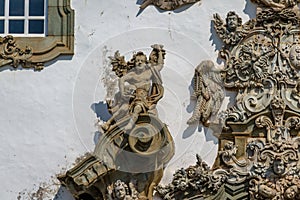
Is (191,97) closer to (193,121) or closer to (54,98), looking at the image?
(193,121)

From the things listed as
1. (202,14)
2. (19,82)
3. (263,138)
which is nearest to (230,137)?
(263,138)

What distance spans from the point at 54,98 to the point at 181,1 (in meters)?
1.71

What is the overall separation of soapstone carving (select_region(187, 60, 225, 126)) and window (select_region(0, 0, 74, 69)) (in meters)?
1.42

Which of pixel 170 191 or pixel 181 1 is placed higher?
pixel 181 1

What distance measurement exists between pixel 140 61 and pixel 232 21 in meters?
1.09

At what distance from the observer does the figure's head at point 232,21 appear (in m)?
14.0

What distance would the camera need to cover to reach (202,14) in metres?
14.2

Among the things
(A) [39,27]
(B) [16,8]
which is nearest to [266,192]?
(A) [39,27]

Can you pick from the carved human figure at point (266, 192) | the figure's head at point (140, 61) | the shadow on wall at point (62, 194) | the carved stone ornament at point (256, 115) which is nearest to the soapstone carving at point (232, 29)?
the carved stone ornament at point (256, 115)

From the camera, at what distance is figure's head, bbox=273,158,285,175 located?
13.5 meters

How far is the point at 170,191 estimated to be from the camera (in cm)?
1373

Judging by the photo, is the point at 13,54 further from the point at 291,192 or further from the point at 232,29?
the point at 291,192

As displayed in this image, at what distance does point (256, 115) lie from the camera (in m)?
13.8

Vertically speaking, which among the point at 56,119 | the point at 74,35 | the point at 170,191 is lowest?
the point at 170,191
